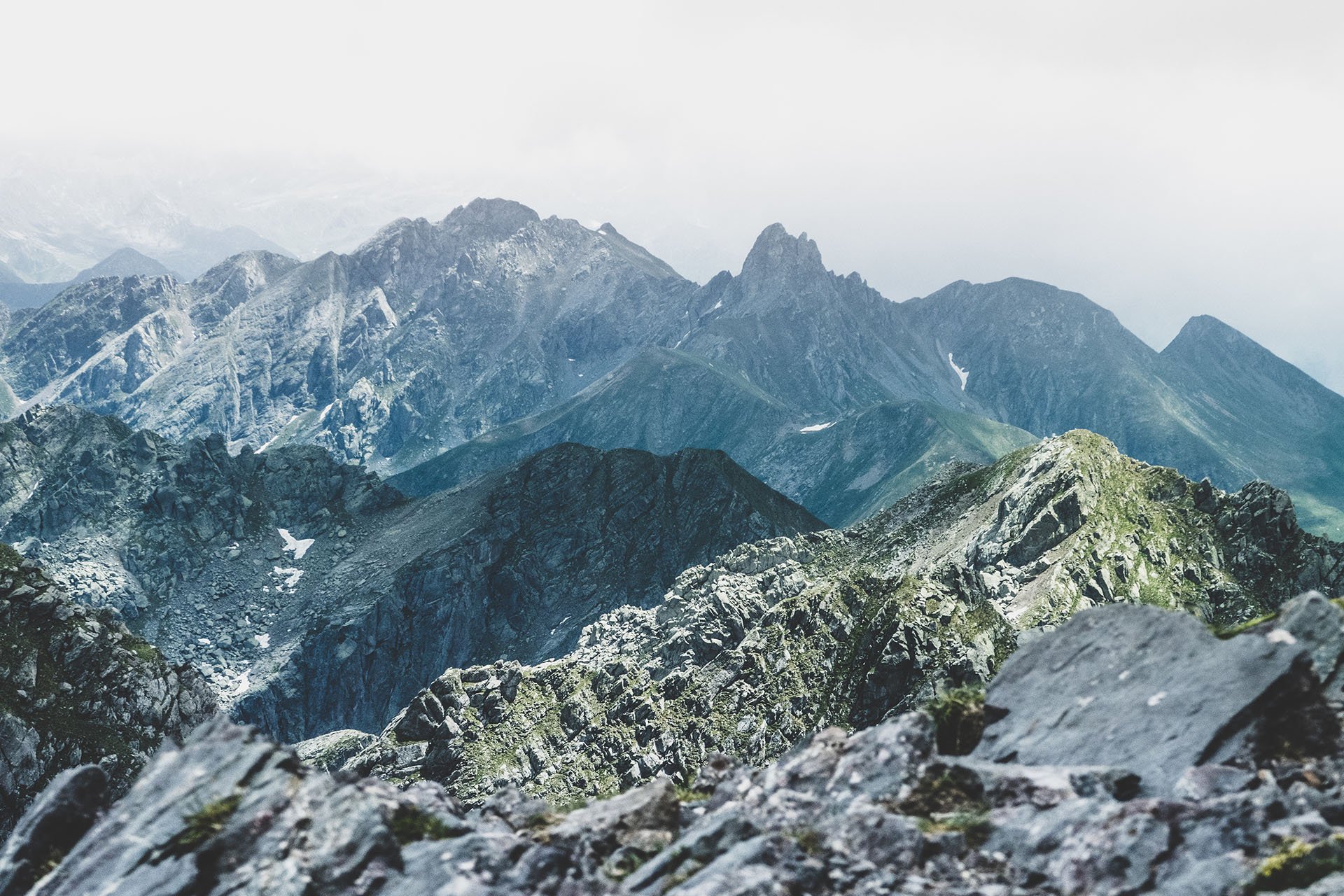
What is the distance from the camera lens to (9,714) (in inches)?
3600

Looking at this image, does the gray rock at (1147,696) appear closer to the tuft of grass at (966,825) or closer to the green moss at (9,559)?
the tuft of grass at (966,825)

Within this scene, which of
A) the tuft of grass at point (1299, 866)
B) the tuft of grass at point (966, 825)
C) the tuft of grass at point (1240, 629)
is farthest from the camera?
the tuft of grass at point (1240, 629)

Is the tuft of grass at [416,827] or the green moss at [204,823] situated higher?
the green moss at [204,823]

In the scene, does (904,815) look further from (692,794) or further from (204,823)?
(204,823)

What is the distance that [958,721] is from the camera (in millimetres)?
25125

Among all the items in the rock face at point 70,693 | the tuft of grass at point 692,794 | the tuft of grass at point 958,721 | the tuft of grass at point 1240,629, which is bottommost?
the rock face at point 70,693

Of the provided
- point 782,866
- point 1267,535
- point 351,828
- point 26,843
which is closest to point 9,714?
point 26,843

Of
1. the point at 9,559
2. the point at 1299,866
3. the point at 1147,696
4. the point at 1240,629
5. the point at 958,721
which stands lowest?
the point at 9,559

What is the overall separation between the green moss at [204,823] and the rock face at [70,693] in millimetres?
88712

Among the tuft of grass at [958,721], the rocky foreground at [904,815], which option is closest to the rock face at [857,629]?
the tuft of grass at [958,721]

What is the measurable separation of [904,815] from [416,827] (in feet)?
39.0

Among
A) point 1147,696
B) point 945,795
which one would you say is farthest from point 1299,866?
point 945,795

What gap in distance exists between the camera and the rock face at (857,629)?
9256 centimetres

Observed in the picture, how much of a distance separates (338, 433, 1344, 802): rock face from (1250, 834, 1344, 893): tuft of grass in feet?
223
